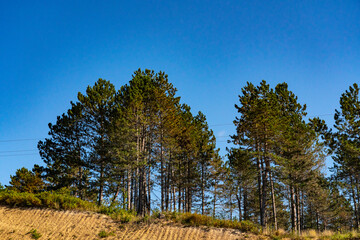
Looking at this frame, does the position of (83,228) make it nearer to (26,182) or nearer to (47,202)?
(47,202)

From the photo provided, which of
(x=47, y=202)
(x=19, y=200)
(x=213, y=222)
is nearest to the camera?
(x=213, y=222)

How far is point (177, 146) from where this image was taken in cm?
2773

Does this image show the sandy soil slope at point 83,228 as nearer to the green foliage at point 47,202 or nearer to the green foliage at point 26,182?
the green foliage at point 47,202

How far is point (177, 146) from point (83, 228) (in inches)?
518

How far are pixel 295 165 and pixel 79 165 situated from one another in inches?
807

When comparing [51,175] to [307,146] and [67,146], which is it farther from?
[307,146]

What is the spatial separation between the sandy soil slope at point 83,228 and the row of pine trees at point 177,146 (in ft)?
14.6

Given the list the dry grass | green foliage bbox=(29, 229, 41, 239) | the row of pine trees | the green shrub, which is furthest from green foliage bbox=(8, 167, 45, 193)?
the dry grass

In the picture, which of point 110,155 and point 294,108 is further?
point 294,108

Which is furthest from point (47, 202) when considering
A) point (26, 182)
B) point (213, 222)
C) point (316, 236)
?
point (316, 236)

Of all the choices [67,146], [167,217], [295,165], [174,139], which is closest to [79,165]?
[67,146]

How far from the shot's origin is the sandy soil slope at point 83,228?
15445mm

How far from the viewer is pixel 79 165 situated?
26.2 meters

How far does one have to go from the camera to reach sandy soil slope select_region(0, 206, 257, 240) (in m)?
15.4
